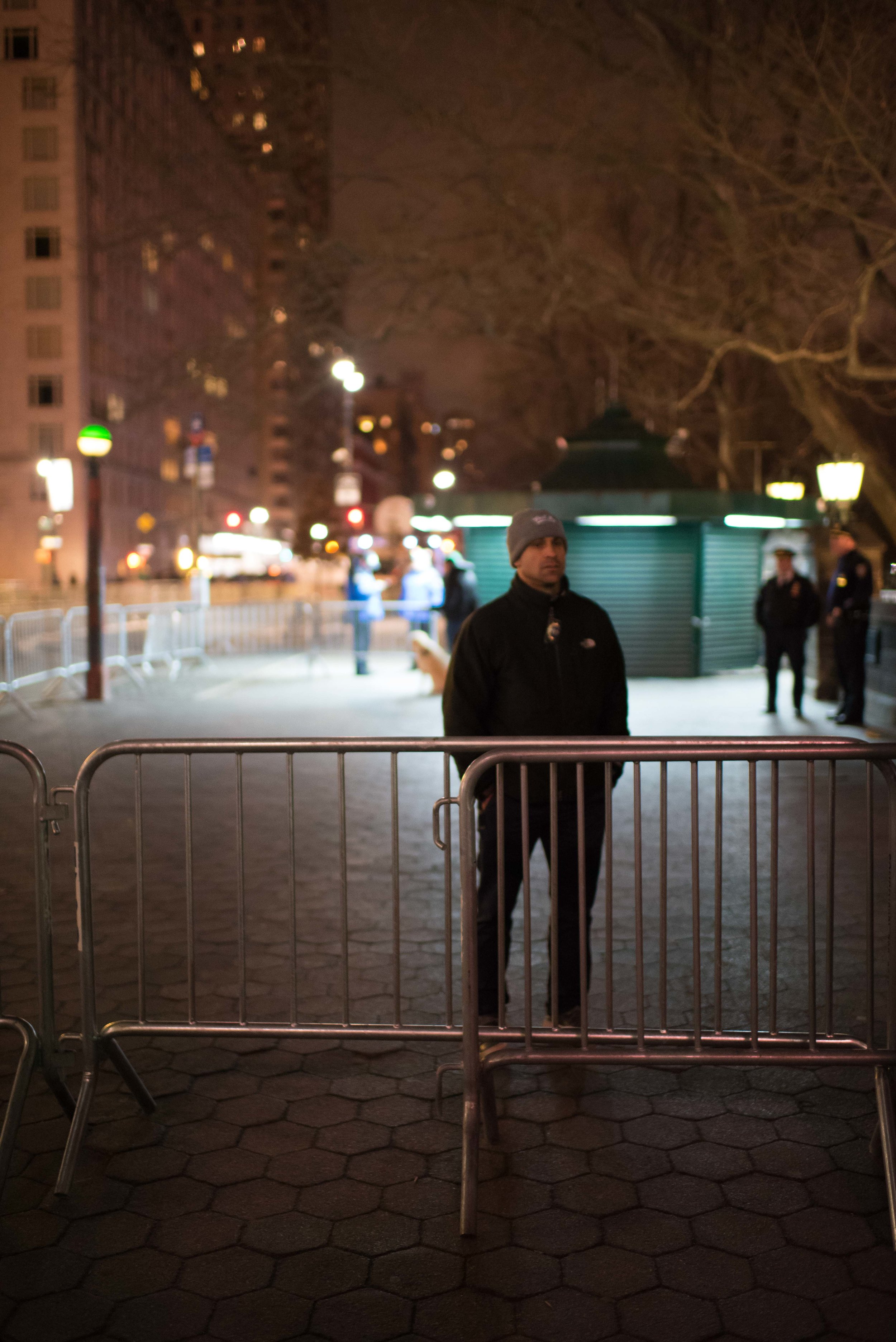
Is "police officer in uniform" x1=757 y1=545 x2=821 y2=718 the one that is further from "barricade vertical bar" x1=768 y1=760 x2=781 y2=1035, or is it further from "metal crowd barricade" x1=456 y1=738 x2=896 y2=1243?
"barricade vertical bar" x1=768 y1=760 x2=781 y2=1035

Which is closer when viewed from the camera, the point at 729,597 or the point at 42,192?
the point at 729,597

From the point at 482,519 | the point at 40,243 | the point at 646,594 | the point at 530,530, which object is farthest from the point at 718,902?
the point at 40,243

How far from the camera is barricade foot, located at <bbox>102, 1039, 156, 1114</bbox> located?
404cm

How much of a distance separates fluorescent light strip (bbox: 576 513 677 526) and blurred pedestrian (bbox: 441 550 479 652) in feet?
9.80

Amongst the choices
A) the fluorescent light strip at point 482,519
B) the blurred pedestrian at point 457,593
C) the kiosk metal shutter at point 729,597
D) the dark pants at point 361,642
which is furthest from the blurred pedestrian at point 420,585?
the kiosk metal shutter at point 729,597

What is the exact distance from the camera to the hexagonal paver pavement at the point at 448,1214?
298 cm

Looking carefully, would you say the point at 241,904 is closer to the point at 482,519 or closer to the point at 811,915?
the point at 811,915

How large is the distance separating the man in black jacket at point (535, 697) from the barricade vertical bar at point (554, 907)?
0.53 meters

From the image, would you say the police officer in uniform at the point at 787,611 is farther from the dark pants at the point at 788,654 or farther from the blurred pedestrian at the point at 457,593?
the blurred pedestrian at the point at 457,593

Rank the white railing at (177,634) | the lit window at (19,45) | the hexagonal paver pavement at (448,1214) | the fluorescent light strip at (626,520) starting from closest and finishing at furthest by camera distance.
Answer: the hexagonal paver pavement at (448,1214)
the white railing at (177,634)
the fluorescent light strip at (626,520)
the lit window at (19,45)

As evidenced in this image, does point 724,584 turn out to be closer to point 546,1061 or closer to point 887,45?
point 887,45

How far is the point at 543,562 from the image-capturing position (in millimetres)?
4586

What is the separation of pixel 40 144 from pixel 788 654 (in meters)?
69.8

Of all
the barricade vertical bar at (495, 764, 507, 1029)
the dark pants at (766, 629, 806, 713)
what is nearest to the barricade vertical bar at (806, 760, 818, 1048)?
the barricade vertical bar at (495, 764, 507, 1029)
